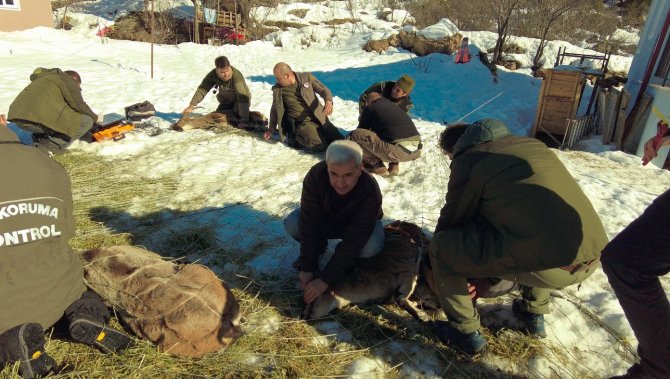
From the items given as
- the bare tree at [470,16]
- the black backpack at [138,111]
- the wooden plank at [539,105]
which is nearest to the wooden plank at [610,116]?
the wooden plank at [539,105]

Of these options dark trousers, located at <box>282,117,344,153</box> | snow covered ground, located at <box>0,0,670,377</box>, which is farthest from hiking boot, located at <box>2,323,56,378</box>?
dark trousers, located at <box>282,117,344,153</box>

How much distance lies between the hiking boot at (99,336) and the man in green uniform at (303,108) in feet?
13.5

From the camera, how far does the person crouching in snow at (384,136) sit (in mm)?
5027

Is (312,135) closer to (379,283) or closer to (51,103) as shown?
(51,103)

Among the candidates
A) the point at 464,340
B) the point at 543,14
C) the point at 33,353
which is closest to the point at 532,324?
the point at 464,340

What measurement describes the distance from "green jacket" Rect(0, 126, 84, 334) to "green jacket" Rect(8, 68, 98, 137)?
358cm

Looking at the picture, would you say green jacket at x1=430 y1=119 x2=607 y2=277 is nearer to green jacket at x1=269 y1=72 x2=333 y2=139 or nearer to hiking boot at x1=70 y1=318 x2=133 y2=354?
hiking boot at x1=70 y1=318 x2=133 y2=354

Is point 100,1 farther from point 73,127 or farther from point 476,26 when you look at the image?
point 73,127

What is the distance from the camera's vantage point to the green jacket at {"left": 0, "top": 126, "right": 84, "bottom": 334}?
6.63 ft

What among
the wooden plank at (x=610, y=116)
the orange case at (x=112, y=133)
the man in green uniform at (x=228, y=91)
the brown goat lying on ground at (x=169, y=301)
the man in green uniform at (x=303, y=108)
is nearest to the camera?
the brown goat lying on ground at (x=169, y=301)

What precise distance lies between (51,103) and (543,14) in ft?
55.8

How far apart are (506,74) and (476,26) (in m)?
9.90

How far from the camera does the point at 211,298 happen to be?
2.48 m

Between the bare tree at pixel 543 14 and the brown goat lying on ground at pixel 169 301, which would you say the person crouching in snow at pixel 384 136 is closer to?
the brown goat lying on ground at pixel 169 301
